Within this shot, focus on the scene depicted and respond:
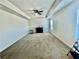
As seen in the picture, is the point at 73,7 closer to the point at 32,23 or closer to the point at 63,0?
the point at 63,0

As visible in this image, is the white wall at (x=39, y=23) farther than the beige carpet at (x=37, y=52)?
Yes

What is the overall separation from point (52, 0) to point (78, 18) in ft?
5.46

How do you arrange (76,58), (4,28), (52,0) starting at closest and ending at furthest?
(76,58), (52,0), (4,28)

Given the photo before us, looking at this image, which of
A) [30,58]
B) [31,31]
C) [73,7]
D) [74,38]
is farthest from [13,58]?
[31,31]

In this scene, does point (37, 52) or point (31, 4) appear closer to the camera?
point (37, 52)

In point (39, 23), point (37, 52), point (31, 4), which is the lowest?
point (37, 52)

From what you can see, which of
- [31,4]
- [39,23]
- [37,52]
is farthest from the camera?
[39,23]

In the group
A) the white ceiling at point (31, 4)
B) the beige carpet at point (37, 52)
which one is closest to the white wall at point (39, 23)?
the white ceiling at point (31, 4)

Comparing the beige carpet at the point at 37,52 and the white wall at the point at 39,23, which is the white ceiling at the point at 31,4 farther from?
the white wall at the point at 39,23

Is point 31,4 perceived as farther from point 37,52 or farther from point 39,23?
point 39,23

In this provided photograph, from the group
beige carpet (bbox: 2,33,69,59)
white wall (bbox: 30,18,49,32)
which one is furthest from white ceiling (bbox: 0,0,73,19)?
white wall (bbox: 30,18,49,32)

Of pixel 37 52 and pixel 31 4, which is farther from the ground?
pixel 31 4

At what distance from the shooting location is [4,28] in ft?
18.4

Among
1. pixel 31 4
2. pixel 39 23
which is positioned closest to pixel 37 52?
pixel 31 4
